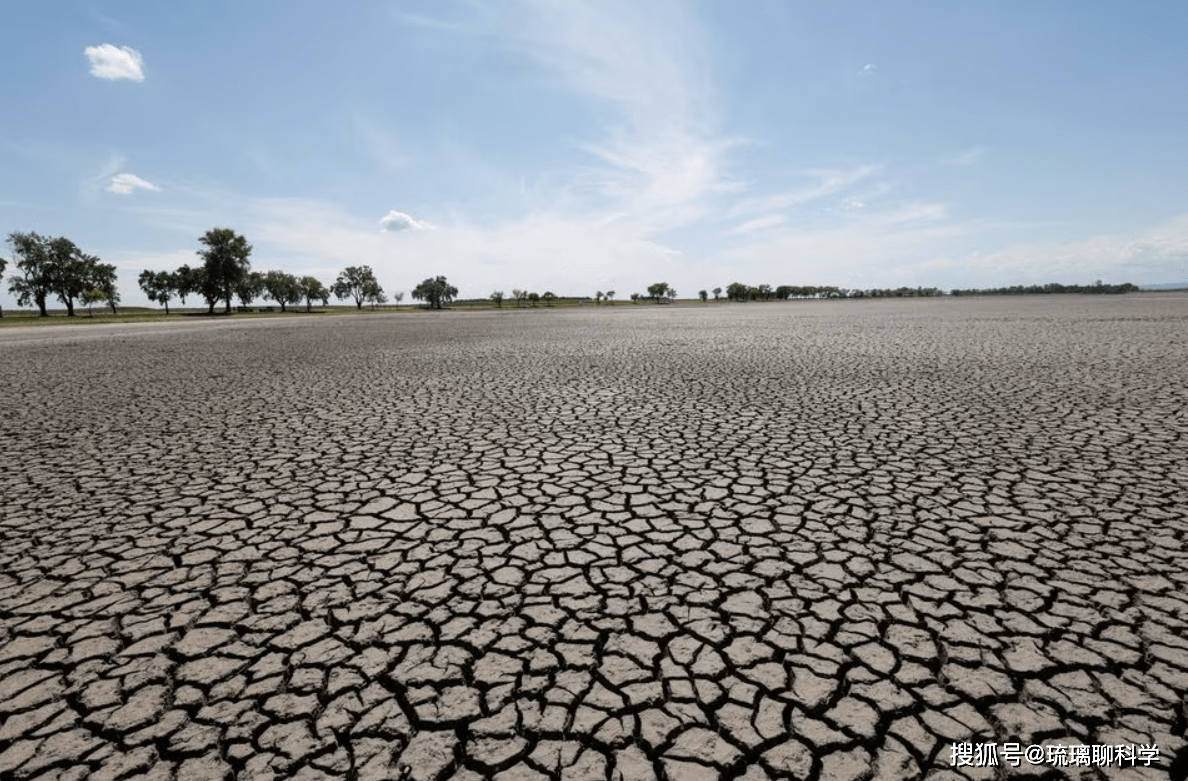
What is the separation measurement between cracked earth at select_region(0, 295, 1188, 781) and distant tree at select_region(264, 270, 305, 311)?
124 m

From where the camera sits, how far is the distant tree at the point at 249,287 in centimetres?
7628

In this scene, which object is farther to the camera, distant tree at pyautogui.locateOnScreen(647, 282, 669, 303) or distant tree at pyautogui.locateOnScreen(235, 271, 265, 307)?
distant tree at pyautogui.locateOnScreen(647, 282, 669, 303)

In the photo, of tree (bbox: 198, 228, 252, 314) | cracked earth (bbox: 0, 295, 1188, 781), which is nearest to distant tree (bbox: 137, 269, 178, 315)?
tree (bbox: 198, 228, 252, 314)

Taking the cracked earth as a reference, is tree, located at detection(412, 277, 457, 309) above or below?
above

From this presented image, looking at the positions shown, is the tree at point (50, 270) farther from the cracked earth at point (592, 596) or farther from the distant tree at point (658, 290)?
the distant tree at point (658, 290)

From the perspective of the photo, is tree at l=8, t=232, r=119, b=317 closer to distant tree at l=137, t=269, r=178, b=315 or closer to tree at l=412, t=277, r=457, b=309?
distant tree at l=137, t=269, r=178, b=315

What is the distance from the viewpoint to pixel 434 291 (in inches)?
5207

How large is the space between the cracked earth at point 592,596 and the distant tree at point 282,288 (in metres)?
124

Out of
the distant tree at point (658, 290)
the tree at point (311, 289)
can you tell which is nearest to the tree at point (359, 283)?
the tree at point (311, 289)

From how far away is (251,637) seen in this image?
9.84ft

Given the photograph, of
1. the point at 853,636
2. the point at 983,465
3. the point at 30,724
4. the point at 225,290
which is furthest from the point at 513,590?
the point at 225,290

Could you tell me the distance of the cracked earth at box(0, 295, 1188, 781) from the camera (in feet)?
7.55

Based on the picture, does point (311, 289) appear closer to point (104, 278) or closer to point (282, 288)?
point (282, 288)

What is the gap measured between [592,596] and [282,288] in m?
134
